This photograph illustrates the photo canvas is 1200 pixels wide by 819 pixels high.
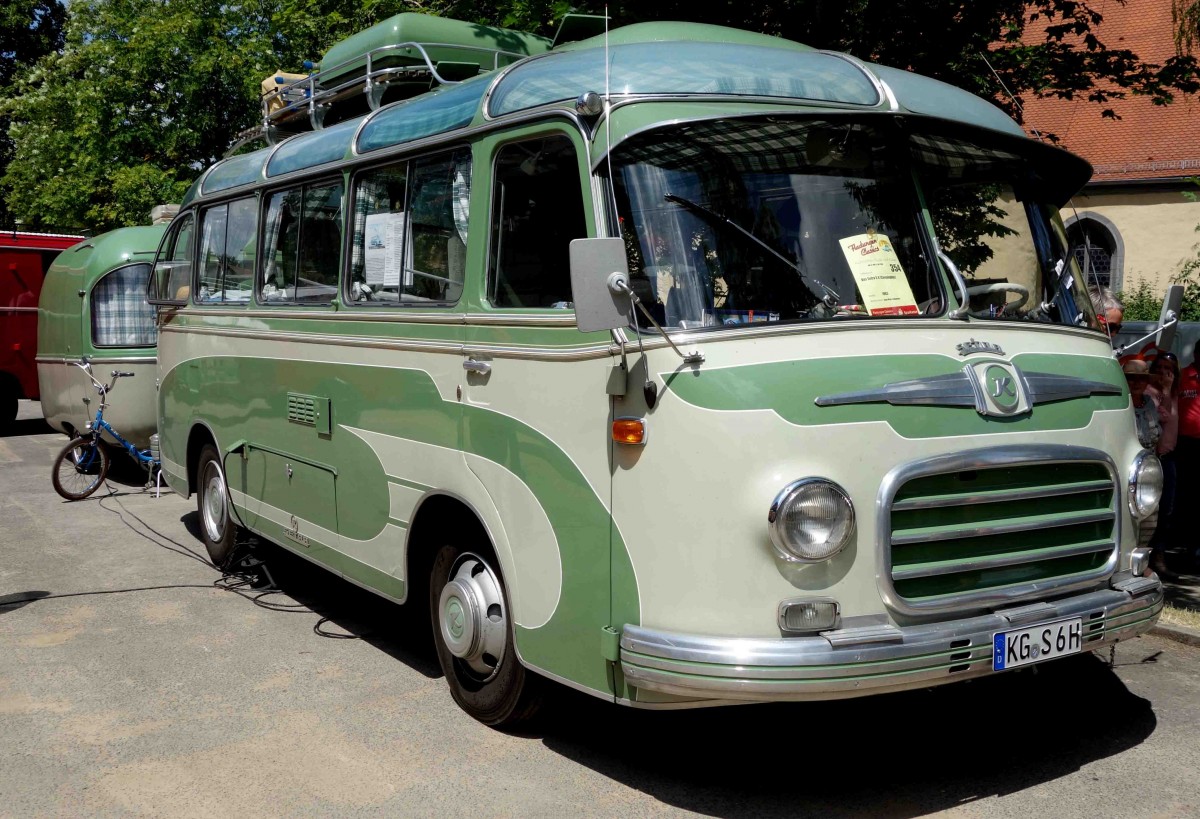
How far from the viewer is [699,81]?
4.45m

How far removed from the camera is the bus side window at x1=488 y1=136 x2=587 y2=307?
15.1 feet

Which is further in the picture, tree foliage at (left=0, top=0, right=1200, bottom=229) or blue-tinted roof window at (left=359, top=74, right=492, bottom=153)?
tree foliage at (left=0, top=0, right=1200, bottom=229)

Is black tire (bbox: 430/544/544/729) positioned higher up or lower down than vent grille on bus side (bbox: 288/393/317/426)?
lower down

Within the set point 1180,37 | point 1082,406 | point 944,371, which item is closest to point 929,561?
point 944,371

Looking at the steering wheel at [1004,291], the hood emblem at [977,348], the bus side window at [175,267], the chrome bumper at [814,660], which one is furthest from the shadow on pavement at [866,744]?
the bus side window at [175,267]

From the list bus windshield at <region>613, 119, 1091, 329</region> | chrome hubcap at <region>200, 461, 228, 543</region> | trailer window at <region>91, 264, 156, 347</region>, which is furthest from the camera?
trailer window at <region>91, 264, 156, 347</region>

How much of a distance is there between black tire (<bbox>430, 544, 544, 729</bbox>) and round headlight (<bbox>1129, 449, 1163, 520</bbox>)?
257 centimetres

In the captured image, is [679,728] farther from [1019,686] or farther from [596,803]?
[1019,686]

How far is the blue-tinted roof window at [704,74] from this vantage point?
4441 mm

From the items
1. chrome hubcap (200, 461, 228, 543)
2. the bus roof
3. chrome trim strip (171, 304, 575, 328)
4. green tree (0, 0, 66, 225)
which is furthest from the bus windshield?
green tree (0, 0, 66, 225)

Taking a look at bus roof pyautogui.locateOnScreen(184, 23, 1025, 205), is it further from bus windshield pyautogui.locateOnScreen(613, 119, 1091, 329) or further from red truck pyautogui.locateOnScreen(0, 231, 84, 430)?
red truck pyautogui.locateOnScreen(0, 231, 84, 430)

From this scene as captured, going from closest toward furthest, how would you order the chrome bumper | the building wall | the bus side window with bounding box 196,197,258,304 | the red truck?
the chrome bumper < the bus side window with bounding box 196,197,258,304 < the red truck < the building wall

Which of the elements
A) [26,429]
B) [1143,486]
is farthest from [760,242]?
[26,429]

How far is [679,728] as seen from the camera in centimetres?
527
